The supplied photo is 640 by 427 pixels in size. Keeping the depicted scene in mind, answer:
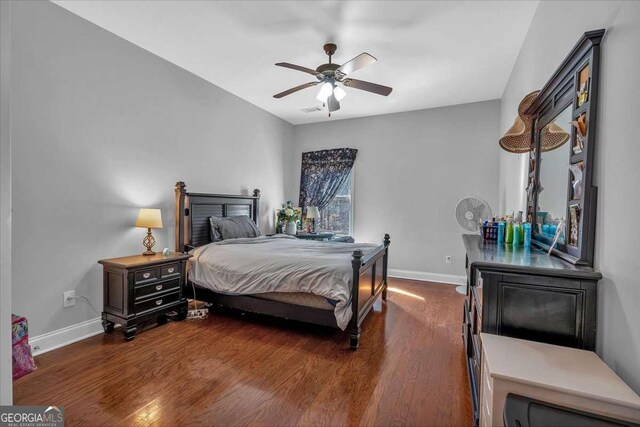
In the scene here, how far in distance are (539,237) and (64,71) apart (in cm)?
383

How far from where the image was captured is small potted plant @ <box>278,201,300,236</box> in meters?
4.96

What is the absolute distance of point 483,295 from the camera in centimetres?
138

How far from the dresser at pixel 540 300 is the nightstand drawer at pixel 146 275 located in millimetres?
2617

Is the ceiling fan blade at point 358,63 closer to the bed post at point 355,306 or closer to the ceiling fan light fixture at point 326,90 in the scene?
the ceiling fan light fixture at point 326,90

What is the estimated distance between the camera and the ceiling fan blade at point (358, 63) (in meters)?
2.32

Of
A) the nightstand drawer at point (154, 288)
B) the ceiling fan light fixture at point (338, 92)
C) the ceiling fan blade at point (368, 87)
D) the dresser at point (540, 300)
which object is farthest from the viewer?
the ceiling fan light fixture at point (338, 92)

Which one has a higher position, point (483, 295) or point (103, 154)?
point (103, 154)

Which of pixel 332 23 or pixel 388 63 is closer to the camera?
pixel 332 23

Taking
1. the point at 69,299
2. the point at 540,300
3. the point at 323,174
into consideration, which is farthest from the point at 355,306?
the point at 323,174

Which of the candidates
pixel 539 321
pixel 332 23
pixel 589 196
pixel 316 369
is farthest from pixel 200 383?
pixel 332 23

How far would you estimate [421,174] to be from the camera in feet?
15.3

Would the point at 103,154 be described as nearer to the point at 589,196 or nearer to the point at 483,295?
the point at 483,295

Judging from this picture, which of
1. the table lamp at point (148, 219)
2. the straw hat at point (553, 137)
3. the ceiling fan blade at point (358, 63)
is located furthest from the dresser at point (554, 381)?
the table lamp at point (148, 219)

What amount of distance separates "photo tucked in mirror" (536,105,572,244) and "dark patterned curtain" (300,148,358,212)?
3308 millimetres
